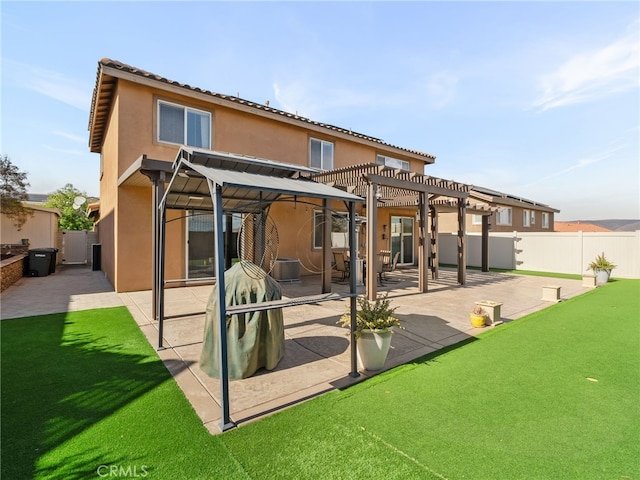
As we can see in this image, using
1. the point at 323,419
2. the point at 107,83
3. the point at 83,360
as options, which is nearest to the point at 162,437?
the point at 323,419

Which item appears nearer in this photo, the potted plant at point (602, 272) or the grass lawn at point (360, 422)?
the grass lawn at point (360, 422)

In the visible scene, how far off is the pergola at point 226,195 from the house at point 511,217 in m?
17.0

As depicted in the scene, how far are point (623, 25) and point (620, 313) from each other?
6449 millimetres

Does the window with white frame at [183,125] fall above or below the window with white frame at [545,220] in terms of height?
above

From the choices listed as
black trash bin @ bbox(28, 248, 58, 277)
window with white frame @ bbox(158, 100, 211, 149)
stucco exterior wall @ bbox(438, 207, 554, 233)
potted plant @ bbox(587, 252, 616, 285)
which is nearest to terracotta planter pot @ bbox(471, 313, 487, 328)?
potted plant @ bbox(587, 252, 616, 285)

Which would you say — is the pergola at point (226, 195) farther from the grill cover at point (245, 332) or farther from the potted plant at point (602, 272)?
the potted plant at point (602, 272)

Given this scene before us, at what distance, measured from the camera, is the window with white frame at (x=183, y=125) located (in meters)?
9.32

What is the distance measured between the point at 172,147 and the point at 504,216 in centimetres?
2338

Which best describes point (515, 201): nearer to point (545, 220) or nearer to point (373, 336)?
point (545, 220)

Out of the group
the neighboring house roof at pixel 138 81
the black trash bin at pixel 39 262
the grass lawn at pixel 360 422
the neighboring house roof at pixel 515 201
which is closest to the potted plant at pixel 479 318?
the grass lawn at pixel 360 422

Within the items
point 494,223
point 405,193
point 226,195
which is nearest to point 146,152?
point 226,195

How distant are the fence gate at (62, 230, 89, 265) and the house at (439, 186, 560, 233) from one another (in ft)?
76.5

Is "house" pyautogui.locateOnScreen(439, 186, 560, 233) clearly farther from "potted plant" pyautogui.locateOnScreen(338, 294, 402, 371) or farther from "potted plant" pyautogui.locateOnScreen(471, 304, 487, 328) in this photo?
"potted plant" pyautogui.locateOnScreen(338, 294, 402, 371)

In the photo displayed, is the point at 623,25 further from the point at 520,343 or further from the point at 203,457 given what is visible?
the point at 203,457
